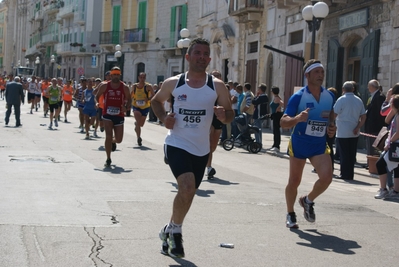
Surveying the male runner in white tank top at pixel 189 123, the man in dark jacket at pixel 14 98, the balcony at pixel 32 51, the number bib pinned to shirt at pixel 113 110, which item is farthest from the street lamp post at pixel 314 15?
the balcony at pixel 32 51

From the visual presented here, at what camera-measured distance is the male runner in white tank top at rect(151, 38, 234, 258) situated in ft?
21.2

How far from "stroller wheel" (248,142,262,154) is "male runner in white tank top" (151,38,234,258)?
13311 millimetres

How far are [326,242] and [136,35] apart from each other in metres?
46.1

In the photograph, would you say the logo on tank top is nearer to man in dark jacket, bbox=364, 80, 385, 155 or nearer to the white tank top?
the white tank top

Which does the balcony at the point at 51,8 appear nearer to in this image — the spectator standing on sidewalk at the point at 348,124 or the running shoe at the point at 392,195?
the spectator standing on sidewalk at the point at 348,124

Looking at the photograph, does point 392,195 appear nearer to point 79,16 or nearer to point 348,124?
point 348,124

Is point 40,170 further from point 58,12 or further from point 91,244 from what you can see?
point 58,12

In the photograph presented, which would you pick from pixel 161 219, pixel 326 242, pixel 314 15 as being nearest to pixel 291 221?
pixel 326 242

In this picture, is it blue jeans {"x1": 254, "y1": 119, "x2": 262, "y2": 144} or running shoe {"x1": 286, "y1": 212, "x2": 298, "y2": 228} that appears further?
blue jeans {"x1": 254, "y1": 119, "x2": 262, "y2": 144}

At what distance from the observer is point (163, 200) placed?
380 inches

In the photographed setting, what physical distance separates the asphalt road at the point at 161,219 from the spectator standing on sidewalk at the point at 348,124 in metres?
0.40

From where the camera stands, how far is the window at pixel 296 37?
28034 mm

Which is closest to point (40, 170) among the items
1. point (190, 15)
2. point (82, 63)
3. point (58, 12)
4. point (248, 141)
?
point (248, 141)

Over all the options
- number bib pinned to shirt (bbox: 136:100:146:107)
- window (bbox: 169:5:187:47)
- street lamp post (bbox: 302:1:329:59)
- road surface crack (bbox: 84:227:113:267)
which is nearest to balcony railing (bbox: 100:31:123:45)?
window (bbox: 169:5:187:47)
